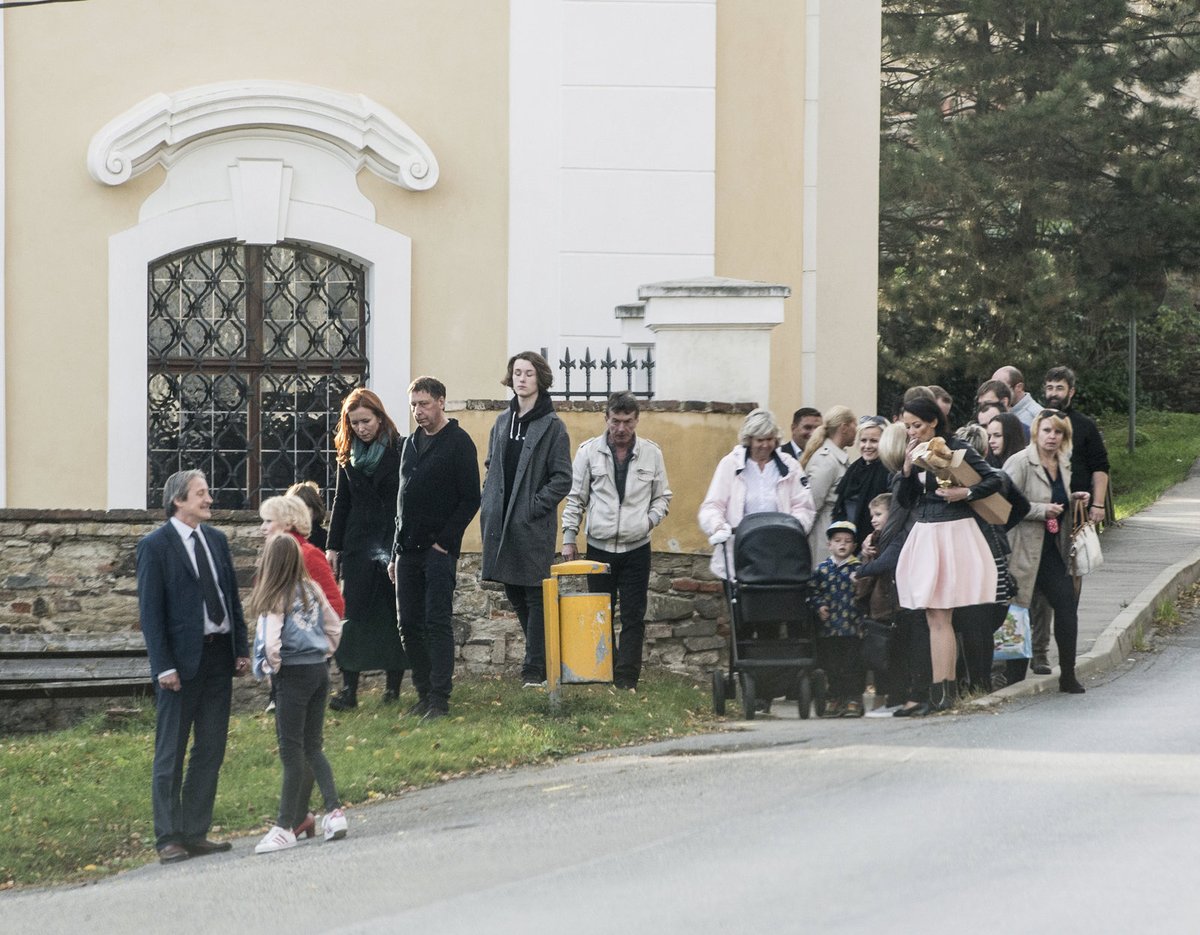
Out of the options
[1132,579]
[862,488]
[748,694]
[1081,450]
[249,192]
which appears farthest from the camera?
[1132,579]

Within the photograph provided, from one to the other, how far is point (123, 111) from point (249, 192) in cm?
102

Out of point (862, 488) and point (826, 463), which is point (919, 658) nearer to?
point (862, 488)

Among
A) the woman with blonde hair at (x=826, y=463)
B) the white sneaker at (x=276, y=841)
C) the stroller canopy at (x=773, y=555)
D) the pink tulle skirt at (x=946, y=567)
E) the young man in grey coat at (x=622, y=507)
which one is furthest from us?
the woman with blonde hair at (x=826, y=463)

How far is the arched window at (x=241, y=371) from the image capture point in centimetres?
1359

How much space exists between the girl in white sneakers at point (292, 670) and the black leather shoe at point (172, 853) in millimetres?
298

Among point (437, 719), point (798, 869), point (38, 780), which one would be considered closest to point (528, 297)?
point (437, 719)

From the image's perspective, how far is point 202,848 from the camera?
26.1ft

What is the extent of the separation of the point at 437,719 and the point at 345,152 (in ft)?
17.0

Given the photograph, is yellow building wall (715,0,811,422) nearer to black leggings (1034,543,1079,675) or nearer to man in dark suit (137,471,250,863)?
black leggings (1034,543,1079,675)

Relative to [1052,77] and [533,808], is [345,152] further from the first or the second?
[1052,77]

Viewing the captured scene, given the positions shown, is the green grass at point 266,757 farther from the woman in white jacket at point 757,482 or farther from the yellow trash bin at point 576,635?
the woman in white jacket at point 757,482

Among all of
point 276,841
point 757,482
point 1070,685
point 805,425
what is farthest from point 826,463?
point 276,841

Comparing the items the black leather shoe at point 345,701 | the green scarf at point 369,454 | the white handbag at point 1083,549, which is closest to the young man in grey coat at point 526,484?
the green scarf at point 369,454

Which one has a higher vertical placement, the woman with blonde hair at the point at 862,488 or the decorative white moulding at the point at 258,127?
the decorative white moulding at the point at 258,127
